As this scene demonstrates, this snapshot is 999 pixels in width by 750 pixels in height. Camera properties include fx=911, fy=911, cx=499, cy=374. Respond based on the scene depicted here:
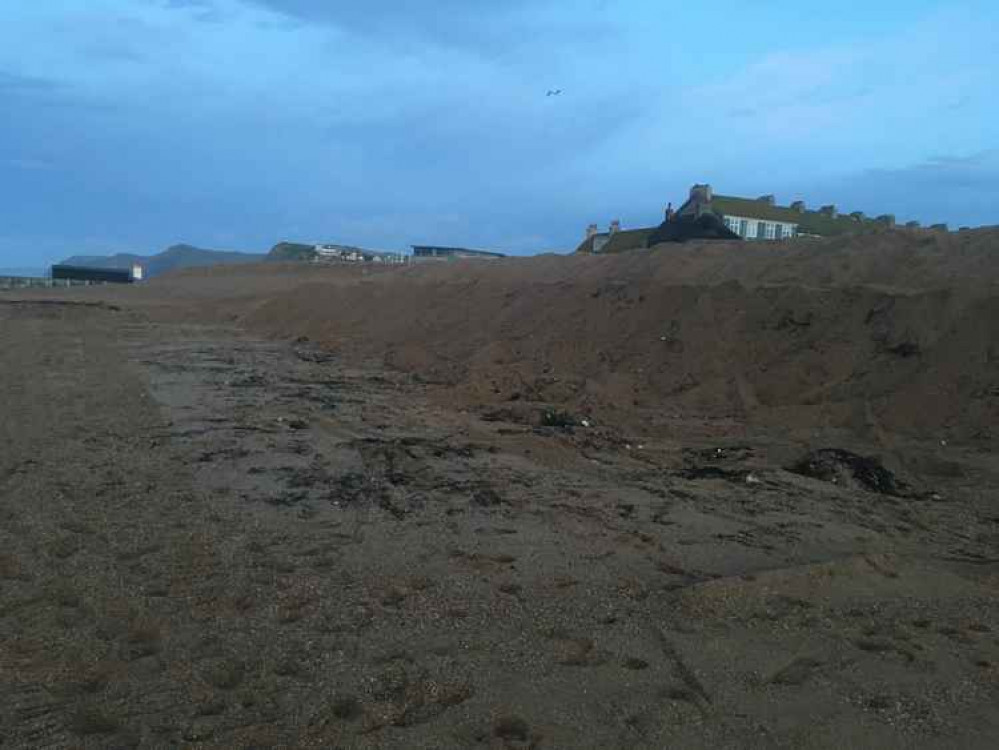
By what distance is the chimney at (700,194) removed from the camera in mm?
33047

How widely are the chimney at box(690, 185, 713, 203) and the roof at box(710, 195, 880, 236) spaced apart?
18.8 inches

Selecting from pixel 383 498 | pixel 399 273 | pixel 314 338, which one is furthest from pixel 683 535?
pixel 399 273

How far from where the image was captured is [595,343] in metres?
16.3

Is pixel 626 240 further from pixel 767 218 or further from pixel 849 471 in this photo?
pixel 849 471

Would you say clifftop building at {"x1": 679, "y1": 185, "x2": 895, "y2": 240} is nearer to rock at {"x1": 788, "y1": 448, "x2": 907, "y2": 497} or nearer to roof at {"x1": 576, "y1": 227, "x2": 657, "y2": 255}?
roof at {"x1": 576, "y1": 227, "x2": 657, "y2": 255}

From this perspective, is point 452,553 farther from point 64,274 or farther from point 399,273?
point 64,274

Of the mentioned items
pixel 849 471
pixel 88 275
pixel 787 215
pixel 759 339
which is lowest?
pixel 849 471

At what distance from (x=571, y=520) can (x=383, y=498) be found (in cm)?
164

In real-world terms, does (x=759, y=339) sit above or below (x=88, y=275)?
above

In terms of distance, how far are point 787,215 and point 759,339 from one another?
79.1 feet

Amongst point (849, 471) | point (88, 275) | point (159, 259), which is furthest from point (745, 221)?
Result: point (159, 259)

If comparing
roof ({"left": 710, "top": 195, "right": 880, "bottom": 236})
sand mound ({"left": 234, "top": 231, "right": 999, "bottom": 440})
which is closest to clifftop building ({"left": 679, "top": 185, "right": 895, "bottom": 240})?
roof ({"left": 710, "top": 195, "right": 880, "bottom": 236})

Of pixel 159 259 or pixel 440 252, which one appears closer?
pixel 440 252

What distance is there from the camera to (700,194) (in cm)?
3338
